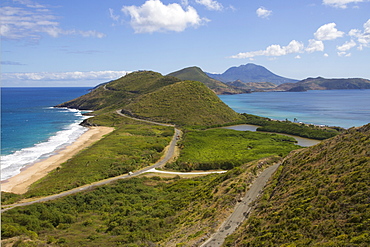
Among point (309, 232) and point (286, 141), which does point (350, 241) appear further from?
point (286, 141)

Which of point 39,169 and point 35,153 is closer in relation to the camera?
point 39,169

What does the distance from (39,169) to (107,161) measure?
15696mm

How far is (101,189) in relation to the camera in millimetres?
36156

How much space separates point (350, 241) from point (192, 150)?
51009mm

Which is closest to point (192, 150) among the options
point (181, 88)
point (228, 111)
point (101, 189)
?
point (101, 189)

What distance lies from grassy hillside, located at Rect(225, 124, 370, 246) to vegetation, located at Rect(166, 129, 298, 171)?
21.2m

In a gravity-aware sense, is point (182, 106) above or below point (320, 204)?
above

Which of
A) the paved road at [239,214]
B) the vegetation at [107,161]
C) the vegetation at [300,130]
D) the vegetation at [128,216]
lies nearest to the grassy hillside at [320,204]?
the paved road at [239,214]

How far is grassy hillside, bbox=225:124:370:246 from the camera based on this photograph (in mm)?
14719

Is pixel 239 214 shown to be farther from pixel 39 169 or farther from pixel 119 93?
pixel 119 93

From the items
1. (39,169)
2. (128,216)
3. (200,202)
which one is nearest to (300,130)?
(200,202)

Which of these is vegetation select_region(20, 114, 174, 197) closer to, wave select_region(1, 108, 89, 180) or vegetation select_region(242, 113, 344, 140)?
wave select_region(1, 108, 89, 180)

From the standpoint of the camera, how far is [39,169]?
181ft

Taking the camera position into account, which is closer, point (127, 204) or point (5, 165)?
point (127, 204)
